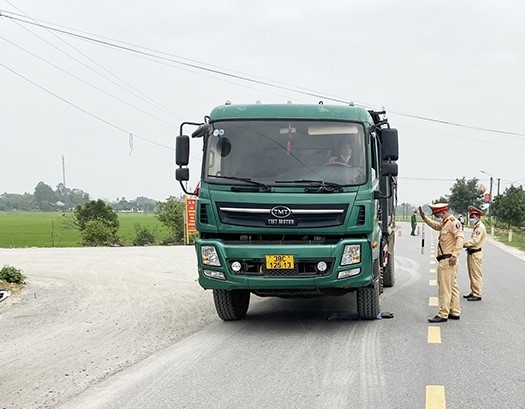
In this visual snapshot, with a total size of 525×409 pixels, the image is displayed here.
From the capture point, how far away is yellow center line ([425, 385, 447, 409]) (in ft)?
16.9

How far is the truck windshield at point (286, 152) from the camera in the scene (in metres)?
8.31

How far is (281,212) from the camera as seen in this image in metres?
8.05

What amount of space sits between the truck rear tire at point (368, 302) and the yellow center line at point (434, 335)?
834mm

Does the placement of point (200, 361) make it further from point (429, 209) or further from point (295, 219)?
point (429, 209)

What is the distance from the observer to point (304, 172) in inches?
328

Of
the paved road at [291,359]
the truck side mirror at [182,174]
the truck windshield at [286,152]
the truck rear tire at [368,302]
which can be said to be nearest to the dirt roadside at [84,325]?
the paved road at [291,359]

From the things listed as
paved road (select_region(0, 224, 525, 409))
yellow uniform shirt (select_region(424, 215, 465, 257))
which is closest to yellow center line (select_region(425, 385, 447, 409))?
paved road (select_region(0, 224, 525, 409))

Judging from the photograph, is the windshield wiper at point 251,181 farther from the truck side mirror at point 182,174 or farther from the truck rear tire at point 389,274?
the truck rear tire at point 389,274

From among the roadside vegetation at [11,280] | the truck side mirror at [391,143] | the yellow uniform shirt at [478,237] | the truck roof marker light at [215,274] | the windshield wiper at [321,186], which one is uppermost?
the truck side mirror at [391,143]

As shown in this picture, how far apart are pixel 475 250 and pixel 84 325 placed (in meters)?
6.49

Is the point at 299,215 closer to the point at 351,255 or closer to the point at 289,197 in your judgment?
the point at 289,197

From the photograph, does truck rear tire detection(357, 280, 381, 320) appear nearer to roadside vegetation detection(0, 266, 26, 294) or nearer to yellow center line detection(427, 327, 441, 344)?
yellow center line detection(427, 327, 441, 344)

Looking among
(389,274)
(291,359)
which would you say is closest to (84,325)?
(291,359)

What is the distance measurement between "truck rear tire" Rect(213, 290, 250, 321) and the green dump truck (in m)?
0.19
